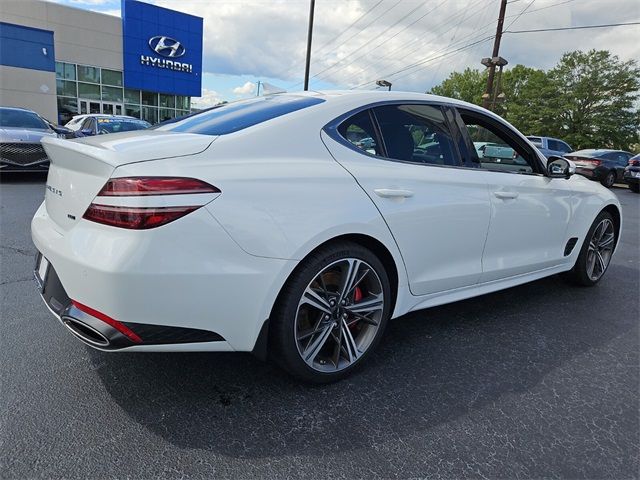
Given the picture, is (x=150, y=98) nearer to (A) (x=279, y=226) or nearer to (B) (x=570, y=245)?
(B) (x=570, y=245)

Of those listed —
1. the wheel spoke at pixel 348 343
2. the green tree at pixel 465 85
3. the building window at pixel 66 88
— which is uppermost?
the green tree at pixel 465 85

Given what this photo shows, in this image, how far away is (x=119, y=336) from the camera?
1912 mm

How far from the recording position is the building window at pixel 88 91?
27941 mm

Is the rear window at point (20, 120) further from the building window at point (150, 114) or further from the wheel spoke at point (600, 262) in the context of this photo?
the building window at point (150, 114)

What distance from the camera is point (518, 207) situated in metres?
3.28

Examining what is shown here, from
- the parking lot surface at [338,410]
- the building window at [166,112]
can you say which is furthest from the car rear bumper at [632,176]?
the building window at [166,112]

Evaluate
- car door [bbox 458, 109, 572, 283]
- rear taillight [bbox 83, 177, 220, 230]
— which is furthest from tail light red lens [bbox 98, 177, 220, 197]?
car door [bbox 458, 109, 572, 283]

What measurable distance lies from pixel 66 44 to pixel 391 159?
31.3 metres

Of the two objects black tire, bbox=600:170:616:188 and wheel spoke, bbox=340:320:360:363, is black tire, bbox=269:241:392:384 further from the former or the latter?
black tire, bbox=600:170:616:188

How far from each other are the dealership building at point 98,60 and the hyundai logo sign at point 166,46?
63mm

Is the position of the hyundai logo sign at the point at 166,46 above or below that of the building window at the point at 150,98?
above

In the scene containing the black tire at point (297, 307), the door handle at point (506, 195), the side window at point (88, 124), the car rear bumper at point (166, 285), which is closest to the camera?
the car rear bumper at point (166, 285)

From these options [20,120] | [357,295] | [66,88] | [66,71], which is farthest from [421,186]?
[66,71]

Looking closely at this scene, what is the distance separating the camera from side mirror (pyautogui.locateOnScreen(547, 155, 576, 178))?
365 cm
